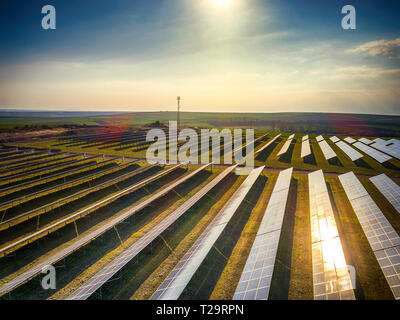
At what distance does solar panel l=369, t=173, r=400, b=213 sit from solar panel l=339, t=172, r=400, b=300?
2.39 meters

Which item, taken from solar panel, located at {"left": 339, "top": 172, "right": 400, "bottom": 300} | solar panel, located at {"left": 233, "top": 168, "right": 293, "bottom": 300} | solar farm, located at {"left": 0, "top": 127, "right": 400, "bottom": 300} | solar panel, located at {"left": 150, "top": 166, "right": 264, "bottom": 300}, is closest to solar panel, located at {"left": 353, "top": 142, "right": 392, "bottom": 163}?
solar farm, located at {"left": 0, "top": 127, "right": 400, "bottom": 300}

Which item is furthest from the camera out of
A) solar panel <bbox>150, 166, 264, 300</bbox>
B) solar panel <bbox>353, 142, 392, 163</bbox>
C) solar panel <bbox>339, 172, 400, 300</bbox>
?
solar panel <bbox>353, 142, 392, 163</bbox>

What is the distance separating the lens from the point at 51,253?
1495 cm

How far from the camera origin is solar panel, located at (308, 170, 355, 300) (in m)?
10.0

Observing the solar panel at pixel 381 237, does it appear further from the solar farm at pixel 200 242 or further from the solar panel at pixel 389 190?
the solar panel at pixel 389 190

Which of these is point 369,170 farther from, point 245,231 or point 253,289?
point 253,289

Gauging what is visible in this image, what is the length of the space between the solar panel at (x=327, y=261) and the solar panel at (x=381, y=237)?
6.74ft

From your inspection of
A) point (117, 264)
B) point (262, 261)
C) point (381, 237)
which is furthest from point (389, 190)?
point (117, 264)

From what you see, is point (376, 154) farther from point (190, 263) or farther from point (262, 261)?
point (190, 263)

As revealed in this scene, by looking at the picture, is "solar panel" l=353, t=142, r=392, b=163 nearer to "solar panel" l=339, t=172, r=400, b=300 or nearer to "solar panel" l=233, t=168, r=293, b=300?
"solar panel" l=339, t=172, r=400, b=300

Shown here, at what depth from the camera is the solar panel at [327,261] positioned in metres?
10.0

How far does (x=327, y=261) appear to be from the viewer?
12156 mm
